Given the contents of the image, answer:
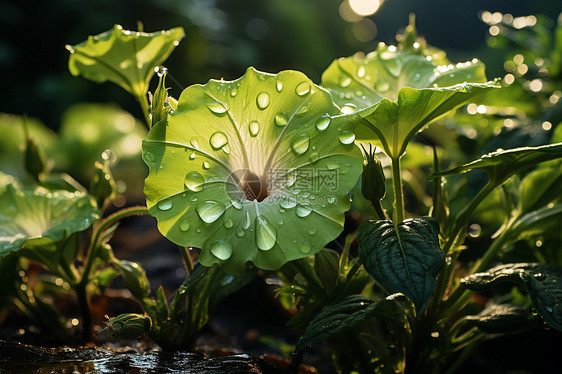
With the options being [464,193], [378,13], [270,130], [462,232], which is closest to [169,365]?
[270,130]

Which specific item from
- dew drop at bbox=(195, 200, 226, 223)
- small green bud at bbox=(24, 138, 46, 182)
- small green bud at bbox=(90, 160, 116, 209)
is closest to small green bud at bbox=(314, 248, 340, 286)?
dew drop at bbox=(195, 200, 226, 223)

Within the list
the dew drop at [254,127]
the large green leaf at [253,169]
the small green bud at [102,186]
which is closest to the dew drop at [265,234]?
the large green leaf at [253,169]

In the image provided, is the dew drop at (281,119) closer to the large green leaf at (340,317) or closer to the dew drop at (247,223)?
the dew drop at (247,223)

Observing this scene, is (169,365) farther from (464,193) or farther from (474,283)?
(464,193)

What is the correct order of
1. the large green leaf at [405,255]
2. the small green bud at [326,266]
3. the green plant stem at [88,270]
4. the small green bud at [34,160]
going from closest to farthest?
the large green leaf at [405,255], the small green bud at [326,266], the green plant stem at [88,270], the small green bud at [34,160]

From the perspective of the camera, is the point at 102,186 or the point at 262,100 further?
the point at 102,186

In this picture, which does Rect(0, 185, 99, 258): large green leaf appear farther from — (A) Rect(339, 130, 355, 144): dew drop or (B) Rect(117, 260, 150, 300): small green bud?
(A) Rect(339, 130, 355, 144): dew drop

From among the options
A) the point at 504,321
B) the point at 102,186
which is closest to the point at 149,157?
the point at 102,186

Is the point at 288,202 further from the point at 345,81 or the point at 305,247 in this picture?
the point at 345,81

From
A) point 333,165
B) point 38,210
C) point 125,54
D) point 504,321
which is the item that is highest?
point 125,54
